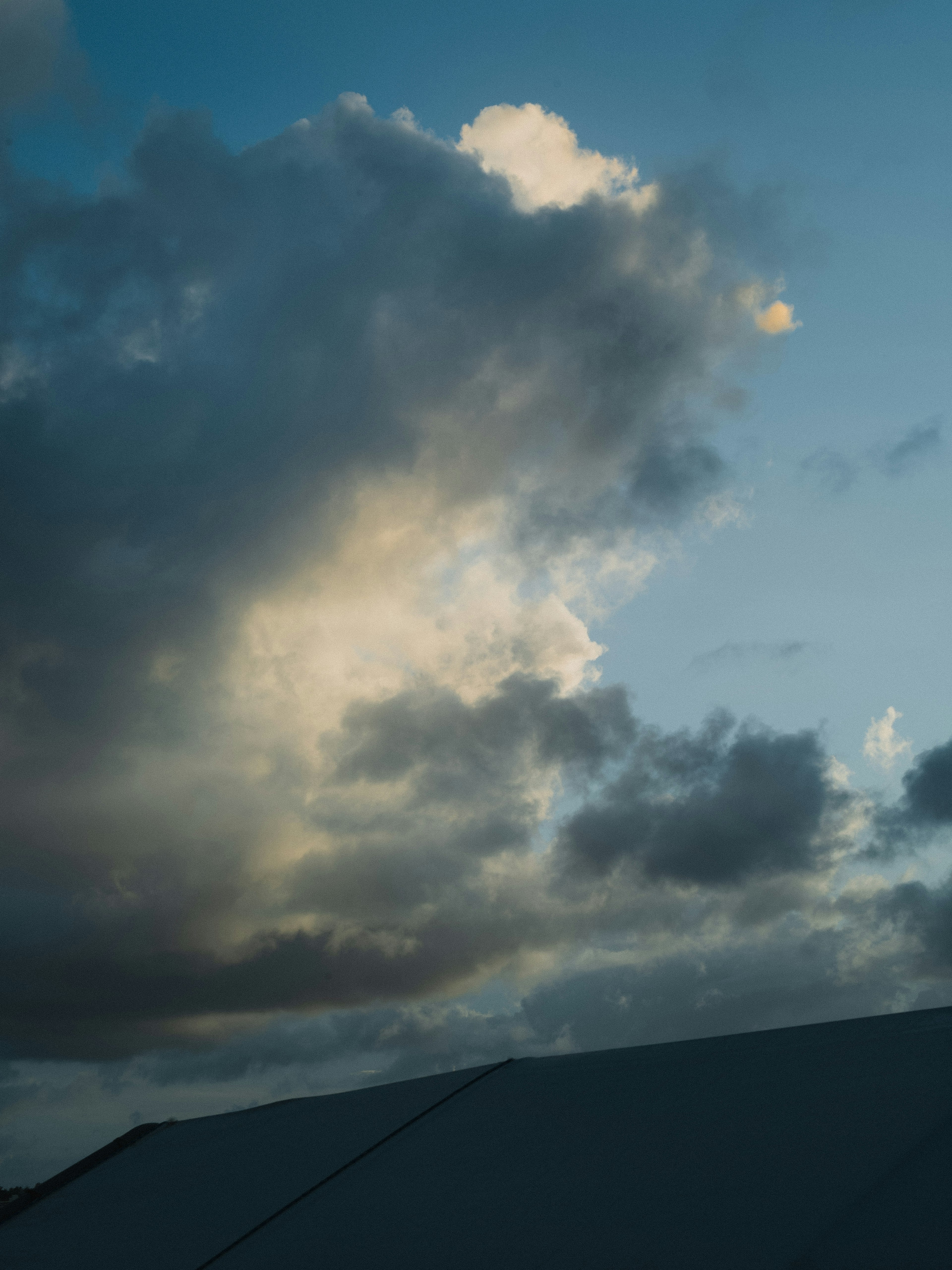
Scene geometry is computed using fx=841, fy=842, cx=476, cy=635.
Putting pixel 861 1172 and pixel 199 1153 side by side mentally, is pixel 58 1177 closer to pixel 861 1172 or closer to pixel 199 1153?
pixel 199 1153

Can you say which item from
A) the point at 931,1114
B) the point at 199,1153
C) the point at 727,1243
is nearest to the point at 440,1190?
the point at 727,1243

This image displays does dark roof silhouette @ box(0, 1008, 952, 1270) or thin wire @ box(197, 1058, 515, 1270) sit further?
thin wire @ box(197, 1058, 515, 1270)

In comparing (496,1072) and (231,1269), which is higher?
(496,1072)

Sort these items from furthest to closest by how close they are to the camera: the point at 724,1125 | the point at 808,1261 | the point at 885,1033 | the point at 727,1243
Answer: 1. the point at 885,1033
2. the point at 724,1125
3. the point at 727,1243
4. the point at 808,1261

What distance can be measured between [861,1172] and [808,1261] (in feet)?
3.00

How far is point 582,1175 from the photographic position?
23.1ft

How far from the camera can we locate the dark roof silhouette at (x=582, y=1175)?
5.49 m

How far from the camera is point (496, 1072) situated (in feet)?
34.5

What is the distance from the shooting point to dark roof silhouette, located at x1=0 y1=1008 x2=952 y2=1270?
5.49 meters

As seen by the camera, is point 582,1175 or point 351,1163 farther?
point 351,1163

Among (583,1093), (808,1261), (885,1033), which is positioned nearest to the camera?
(808,1261)

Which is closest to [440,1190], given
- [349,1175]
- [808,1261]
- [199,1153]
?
[349,1175]

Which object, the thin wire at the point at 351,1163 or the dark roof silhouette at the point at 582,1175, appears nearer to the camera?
the dark roof silhouette at the point at 582,1175

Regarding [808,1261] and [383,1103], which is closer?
[808,1261]
